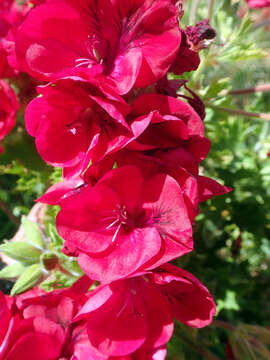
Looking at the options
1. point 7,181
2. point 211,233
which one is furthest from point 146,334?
point 7,181

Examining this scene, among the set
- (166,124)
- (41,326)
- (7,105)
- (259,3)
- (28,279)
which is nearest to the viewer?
(166,124)

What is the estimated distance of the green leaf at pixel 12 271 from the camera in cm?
79

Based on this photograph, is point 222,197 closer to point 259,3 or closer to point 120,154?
point 120,154

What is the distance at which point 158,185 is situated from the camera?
1.74ft

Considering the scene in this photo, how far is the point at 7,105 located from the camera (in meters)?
0.93

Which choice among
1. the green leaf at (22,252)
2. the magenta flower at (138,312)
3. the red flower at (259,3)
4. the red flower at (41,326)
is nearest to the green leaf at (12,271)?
the green leaf at (22,252)

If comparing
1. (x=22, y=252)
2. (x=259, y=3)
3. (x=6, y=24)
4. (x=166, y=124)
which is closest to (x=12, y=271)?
(x=22, y=252)

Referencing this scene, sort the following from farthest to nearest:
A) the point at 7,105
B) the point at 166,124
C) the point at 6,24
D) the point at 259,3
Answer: the point at 259,3 < the point at 6,24 < the point at 7,105 < the point at 166,124

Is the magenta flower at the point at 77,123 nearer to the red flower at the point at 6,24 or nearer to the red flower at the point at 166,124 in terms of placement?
the red flower at the point at 166,124

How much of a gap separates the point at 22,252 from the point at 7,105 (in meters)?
0.36

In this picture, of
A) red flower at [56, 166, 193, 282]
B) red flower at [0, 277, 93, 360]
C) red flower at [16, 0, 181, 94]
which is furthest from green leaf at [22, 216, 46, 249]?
red flower at [16, 0, 181, 94]

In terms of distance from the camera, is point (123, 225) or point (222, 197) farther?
point (222, 197)

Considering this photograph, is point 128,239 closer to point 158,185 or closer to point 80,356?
point 158,185

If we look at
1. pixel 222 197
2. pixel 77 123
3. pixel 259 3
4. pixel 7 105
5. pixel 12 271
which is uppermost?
pixel 77 123
